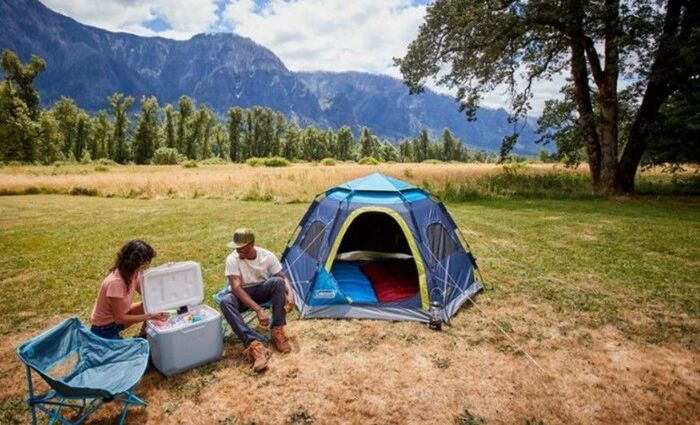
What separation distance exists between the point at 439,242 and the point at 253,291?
326 cm

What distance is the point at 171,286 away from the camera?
183 inches

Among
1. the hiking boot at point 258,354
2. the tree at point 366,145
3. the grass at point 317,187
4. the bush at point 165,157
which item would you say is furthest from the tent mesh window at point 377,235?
the tree at point 366,145

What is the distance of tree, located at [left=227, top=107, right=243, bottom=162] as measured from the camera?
74750 mm

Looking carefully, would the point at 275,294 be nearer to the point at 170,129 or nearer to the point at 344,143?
the point at 170,129

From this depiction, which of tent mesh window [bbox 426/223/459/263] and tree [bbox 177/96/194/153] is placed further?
tree [bbox 177/96/194/153]

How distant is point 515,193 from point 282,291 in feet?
55.4

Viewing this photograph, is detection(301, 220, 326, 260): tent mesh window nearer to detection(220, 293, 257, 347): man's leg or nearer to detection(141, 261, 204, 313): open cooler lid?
detection(220, 293, 257, 347): man's leg

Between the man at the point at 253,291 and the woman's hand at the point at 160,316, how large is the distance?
0.69m

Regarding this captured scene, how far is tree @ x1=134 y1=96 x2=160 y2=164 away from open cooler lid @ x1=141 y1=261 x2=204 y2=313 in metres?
62.9

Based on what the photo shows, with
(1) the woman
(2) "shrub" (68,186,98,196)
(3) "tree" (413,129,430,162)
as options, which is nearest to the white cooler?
(1) the woman

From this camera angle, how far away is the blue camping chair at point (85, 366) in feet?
11.0

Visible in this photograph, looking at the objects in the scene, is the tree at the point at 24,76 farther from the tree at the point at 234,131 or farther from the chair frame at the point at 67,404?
the chair frame at the point at 67,404

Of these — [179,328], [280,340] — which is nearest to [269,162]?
[280,340]

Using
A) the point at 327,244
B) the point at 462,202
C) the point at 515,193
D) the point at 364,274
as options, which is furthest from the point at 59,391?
the point at 515,193
